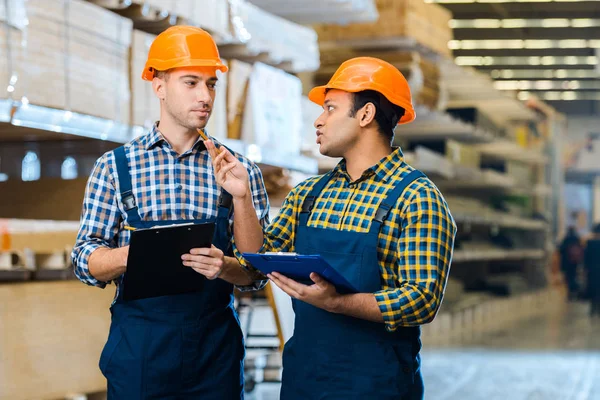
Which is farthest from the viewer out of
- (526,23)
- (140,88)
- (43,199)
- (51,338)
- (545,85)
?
(545,85)

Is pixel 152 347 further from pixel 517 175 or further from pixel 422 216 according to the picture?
pixel 517 175

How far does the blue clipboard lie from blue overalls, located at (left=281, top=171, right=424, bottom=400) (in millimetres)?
129

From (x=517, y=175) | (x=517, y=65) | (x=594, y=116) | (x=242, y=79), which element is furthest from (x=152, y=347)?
(x=594, y=116)

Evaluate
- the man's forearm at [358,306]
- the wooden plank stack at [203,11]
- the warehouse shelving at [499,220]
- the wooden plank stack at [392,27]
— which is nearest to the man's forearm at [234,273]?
the man's forearm at [358,306]

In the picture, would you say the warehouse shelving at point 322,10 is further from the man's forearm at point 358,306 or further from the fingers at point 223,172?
the man's forearm at point 358,306

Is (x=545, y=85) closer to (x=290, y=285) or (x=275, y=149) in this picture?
(x=275, y=149)

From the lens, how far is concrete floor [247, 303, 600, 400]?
6.97 metres

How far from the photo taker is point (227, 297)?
9.16 feet

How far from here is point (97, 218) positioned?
2.65m

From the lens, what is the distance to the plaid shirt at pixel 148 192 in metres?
2.65

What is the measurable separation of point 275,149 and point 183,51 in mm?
2663

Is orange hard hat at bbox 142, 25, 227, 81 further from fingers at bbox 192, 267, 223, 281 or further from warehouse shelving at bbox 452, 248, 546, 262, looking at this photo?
warehouse shelving at bbox 452, 248, 546, 262

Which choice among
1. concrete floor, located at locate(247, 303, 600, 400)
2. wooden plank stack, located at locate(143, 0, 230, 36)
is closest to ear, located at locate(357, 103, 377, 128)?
wooden plank stack, located at locate(143, 0, 230, 36)

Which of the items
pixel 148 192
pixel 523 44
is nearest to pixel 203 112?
pixel 148 192
